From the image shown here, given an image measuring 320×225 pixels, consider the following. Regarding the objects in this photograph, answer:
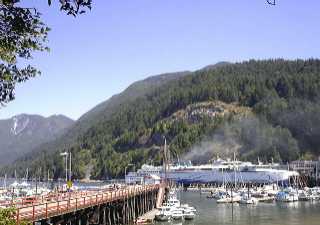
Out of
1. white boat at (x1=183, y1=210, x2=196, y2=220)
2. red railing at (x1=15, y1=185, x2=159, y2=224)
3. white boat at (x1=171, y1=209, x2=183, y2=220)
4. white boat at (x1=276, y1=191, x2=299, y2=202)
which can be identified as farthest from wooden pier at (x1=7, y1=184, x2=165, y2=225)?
white boat at (x1=276, y1=191, x2=299, y2=202)

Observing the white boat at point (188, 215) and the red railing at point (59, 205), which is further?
the white boat at point (188, 215)

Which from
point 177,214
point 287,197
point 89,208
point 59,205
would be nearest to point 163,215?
point 177,214

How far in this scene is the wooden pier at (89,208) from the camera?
3658 cm

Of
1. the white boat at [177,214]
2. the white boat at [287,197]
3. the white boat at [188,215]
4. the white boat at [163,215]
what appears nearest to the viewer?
the white boat at [163,215]

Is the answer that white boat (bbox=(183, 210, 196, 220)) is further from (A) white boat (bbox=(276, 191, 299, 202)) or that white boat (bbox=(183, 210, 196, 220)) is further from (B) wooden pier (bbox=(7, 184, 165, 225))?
(A) white boat (bbox=(276, 191, 299, 202))

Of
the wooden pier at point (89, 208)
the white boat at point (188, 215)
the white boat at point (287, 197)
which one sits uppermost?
the wooden pier at point (89, 208)

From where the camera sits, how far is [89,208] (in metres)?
53.4

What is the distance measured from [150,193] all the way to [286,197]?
145 ft

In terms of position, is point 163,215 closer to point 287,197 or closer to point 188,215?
point 188,215

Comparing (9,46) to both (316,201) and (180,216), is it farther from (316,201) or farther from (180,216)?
(316,201)

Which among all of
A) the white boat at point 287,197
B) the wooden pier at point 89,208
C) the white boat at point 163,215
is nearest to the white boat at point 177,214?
the white boat at point 163,215

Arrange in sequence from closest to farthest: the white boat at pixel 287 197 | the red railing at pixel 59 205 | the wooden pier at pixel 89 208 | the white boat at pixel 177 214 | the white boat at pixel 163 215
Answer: the red railing at pixel 59 205
the wooden pier at pixel 89 208
the white boat at pixel 163 215
the white boat at pixel 177 214
the white boat at pixel 287 197

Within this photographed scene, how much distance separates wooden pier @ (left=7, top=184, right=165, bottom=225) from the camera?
36584mm

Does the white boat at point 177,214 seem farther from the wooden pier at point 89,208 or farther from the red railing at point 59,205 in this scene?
the red railing at point 59,205
